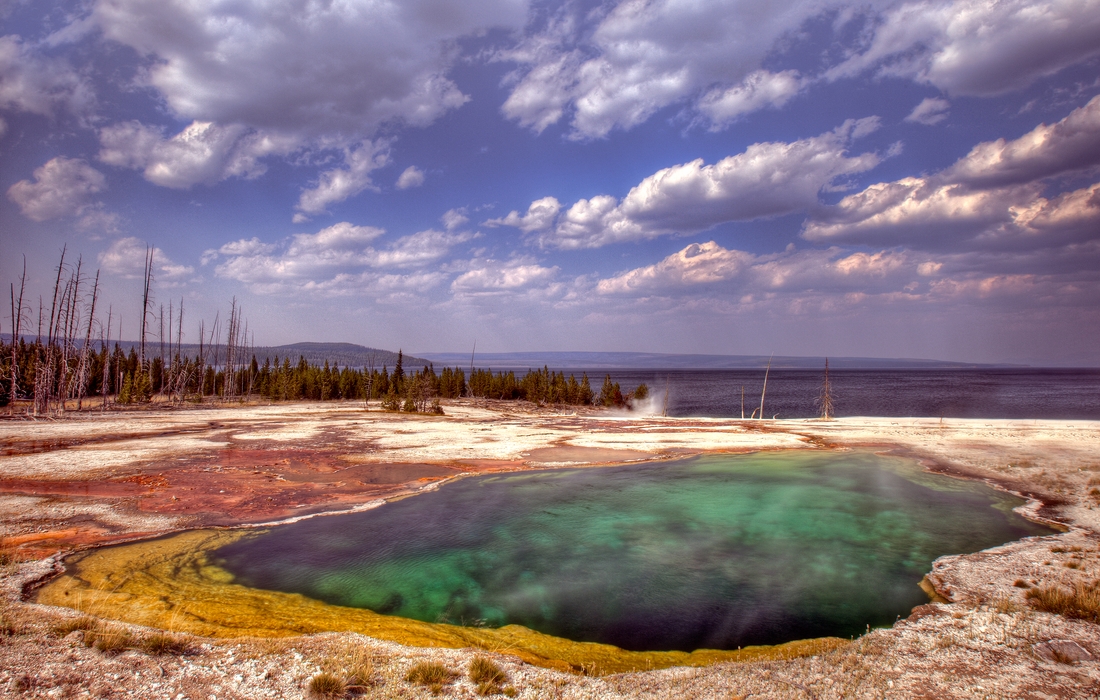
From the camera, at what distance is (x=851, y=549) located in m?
14.7

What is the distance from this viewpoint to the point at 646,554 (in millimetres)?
14281

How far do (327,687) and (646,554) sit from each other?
9.73 metres

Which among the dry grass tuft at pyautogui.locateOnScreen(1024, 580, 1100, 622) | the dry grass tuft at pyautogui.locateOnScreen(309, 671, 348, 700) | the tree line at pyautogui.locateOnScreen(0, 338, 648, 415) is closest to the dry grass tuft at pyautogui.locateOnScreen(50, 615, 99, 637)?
the dry grass tuft at pyautogui.locateOnScreen(309, 671, 348, 700)

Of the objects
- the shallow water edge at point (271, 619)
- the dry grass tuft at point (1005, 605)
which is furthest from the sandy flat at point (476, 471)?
the shallow water edge at point (271, 619)

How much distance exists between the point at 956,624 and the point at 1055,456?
2599 centimetres

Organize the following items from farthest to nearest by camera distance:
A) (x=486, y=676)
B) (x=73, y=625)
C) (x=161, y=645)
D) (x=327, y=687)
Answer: (x=73, y=625)
(x=161, y=645)
(x=486, y=676)
(x=327, y=687)

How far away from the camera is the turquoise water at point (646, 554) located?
10586 mm

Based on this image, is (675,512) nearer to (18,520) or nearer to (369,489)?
(369,489)

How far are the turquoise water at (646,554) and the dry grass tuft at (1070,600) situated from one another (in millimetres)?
2101

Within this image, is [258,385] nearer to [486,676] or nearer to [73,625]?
[73,625]

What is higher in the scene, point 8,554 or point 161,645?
point 161,645

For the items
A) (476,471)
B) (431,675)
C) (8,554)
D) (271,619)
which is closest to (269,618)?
(271,619)

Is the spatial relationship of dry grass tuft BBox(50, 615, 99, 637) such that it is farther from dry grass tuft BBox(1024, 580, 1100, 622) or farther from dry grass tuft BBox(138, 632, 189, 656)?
dry grass tuft BBox(1024, 580, 1100, 622)

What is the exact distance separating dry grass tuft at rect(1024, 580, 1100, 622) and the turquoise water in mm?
2101
